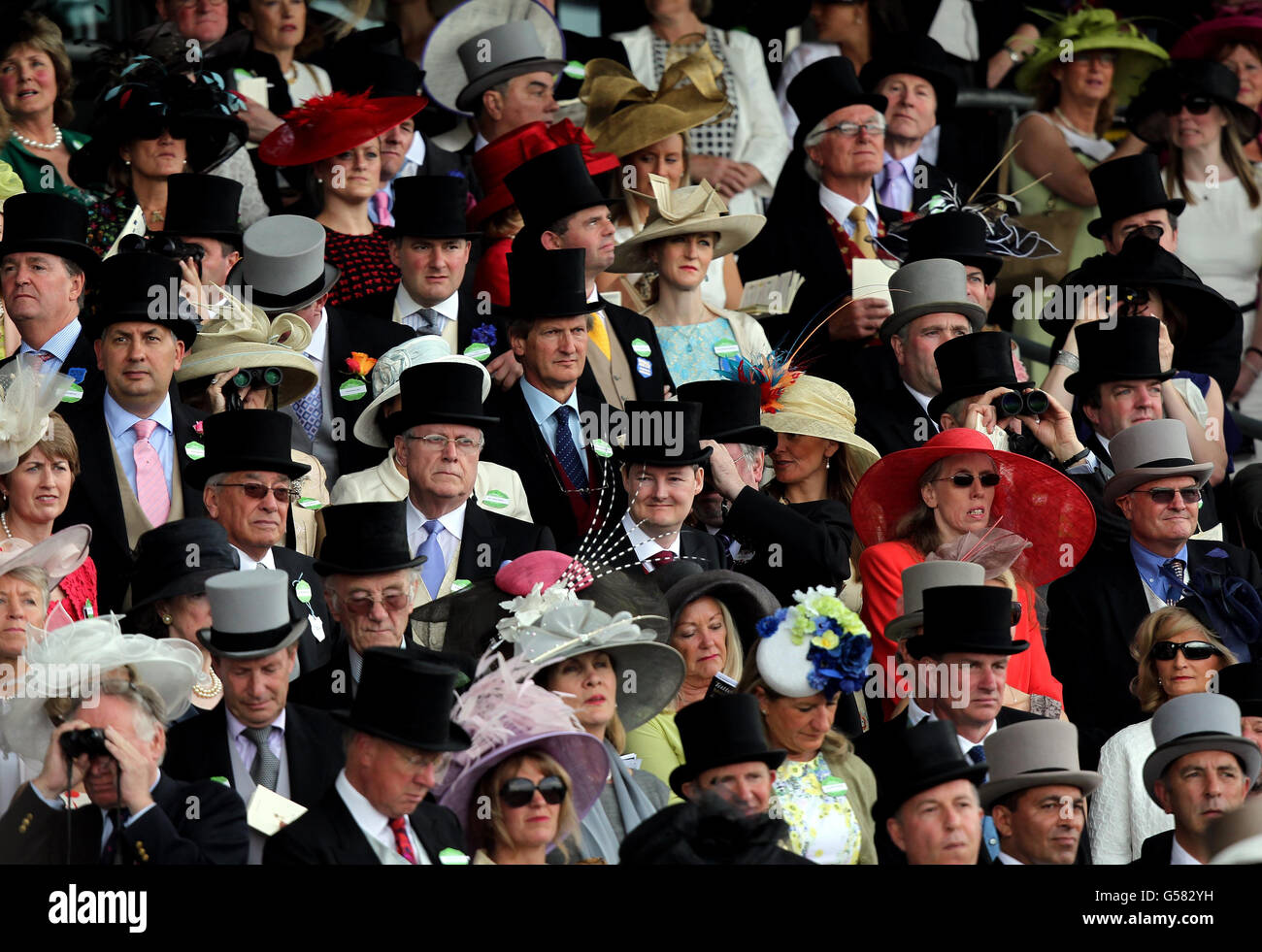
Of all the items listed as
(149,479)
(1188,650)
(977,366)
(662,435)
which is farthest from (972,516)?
(149,479)

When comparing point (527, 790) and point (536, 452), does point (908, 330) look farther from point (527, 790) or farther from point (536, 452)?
point (527, 790)

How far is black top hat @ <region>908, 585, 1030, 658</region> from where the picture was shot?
7820 mm

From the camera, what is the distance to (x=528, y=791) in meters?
6.86

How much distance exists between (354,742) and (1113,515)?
3497mm

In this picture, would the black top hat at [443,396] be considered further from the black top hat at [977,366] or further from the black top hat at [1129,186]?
the black top hat at [1129,186]

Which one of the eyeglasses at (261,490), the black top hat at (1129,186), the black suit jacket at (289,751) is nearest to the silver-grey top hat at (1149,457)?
the black top hat at (1129,186)

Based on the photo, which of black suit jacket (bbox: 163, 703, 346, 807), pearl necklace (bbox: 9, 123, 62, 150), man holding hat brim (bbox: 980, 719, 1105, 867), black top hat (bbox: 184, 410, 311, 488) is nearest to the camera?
black suit jacket (bbox: 163, 703, 346, 807)

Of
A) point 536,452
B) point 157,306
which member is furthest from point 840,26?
point 157,306

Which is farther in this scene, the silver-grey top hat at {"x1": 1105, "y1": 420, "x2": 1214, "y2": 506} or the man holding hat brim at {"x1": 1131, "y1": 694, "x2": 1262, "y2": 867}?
the silver-grey top hat at {"x1": 1105, "y1": 420, "x2": 1214, "y2": 506}

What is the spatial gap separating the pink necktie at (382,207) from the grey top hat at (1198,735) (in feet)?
14.6

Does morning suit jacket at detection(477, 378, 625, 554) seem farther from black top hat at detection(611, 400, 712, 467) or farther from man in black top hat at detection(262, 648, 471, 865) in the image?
man in black top hat at detection(262, 648, 471, 865)

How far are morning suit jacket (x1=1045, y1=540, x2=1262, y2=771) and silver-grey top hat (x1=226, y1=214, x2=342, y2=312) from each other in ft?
9.59

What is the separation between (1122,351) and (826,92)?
6.52 ft

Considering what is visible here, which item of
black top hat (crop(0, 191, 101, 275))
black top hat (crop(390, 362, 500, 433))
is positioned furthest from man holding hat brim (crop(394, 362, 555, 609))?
black top hat (crop(0, 191, 101, 275))
